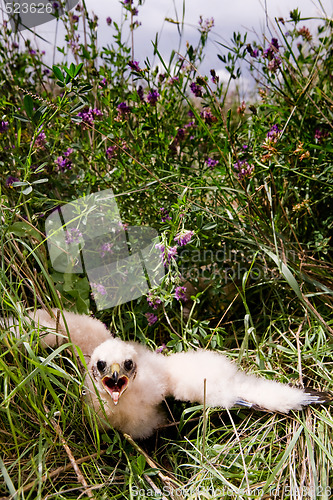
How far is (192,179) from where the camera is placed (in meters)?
1.59

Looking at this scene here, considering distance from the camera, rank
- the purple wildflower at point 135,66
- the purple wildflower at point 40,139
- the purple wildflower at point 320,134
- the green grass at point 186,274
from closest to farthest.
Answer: the green grass at point 186,274 < the purple wildflower at point 135,66 < the purple wildflower at point 40,139 < the purple wildflower at point 320,134

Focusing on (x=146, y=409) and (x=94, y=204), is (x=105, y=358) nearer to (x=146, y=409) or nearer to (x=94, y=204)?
A: (x=146, y=409)

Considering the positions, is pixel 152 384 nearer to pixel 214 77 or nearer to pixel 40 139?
pixel 40 139

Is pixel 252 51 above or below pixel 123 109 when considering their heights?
above

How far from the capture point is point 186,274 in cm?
163

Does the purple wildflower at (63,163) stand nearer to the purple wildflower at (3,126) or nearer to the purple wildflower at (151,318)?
the purple wildflower at (3,126)

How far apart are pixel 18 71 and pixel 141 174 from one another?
79 centimetres

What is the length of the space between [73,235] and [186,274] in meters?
0.45

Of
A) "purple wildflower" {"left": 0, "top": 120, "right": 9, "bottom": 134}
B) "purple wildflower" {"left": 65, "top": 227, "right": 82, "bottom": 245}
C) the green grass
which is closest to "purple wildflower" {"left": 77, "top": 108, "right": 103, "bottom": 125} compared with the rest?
the green grass

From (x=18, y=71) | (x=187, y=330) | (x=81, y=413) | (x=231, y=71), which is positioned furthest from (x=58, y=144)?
(x=81, y=413)

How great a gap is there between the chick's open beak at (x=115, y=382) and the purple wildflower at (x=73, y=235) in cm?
54

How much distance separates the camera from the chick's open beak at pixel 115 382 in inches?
47.3

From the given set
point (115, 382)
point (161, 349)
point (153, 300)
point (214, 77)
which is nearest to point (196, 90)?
point (214, 77)

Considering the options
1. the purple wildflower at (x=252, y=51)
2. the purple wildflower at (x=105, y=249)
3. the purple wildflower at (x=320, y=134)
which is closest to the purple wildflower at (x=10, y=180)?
the purple wildflower at (x=105, y=249)
